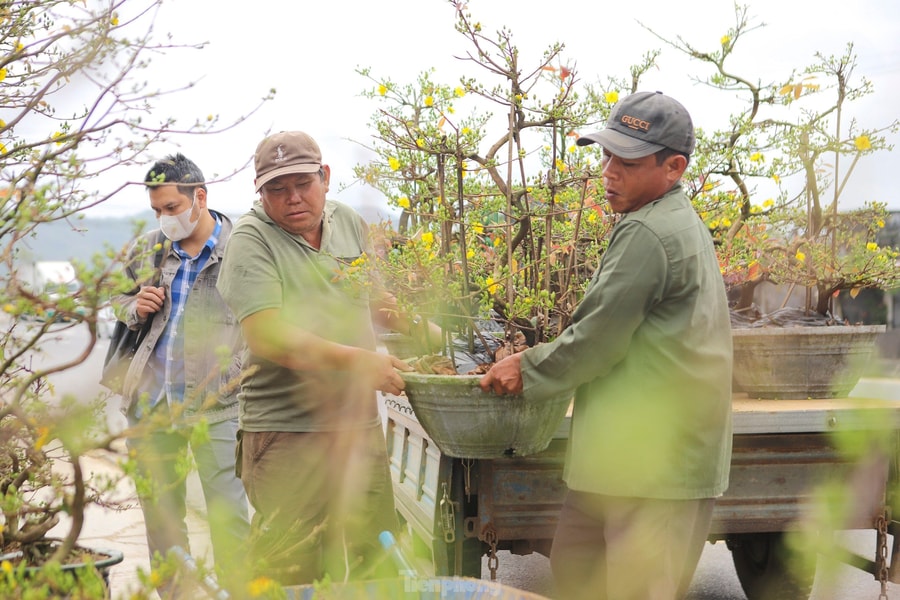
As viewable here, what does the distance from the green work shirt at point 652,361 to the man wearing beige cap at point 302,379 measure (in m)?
0.86

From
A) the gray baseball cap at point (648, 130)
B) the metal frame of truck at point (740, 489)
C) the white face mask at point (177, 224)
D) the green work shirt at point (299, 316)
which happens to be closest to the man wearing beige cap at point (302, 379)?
the green work shirt at point (299, 316)

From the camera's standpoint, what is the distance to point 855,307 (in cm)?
1756

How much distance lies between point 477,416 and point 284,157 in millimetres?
1199

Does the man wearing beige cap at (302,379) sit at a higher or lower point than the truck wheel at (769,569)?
higher

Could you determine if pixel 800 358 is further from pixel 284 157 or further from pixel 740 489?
pixel 284 157

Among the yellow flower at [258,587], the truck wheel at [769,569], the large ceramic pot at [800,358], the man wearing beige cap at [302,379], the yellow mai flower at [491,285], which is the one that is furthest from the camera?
the truck wheel at [769,569]

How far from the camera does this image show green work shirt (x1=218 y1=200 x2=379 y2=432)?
3.42 m

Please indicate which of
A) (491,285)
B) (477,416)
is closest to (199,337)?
(491,285)

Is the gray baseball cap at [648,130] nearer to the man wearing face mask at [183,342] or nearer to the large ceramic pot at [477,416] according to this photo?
the large ceramic pot at [477,416]

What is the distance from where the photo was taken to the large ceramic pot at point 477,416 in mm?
2941

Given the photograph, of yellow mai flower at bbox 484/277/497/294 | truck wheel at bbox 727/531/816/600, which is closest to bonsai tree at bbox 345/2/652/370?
yellow mai flower at bbox 484/277/497/294

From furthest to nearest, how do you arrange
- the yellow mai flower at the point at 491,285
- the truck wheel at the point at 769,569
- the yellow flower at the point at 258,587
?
the truck wheel at the point at 769,569
the yellow mai flower at the point at 491,285
the yellow flower at the point at 258,587

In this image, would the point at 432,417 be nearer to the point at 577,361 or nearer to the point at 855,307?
the point at 577,361

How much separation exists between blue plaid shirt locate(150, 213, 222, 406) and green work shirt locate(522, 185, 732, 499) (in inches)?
87.2
